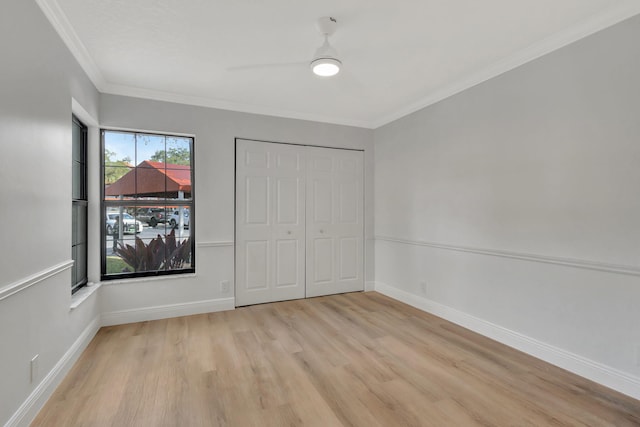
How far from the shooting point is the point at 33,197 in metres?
1.84

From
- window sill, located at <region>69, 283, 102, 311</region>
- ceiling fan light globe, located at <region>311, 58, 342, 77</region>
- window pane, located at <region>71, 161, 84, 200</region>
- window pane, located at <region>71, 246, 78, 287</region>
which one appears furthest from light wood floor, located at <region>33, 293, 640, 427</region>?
ceiling fan light globe, located at <region>311, 58, 342, 77</region>

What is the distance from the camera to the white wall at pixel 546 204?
2.09 meters

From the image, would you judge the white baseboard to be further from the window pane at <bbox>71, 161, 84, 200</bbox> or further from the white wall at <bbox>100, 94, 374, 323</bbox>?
the window pane at <bbox>71, 161, 84, 200</bbox>

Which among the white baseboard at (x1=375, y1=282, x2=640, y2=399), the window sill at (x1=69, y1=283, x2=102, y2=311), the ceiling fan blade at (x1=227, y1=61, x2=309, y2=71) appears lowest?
the white baseboard at (x1=375, y1=282, x2=640, y2=399)

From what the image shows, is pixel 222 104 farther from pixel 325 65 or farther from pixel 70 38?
pixel 325 65

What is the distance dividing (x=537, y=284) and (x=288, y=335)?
89.5 inches

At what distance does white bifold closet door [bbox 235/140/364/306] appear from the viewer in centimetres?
392

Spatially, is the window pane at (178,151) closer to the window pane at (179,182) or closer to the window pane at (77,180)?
the window pane at (179,182)

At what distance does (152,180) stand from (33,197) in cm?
171

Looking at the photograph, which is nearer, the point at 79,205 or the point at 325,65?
the point at 325,65

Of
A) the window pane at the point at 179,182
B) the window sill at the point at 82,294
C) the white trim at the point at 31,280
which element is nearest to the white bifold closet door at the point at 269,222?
the window pane at the point at 179,182

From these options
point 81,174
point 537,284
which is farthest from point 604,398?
point 81,174

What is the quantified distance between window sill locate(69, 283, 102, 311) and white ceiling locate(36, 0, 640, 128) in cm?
203

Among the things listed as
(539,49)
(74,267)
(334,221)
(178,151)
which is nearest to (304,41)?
(539,49)
